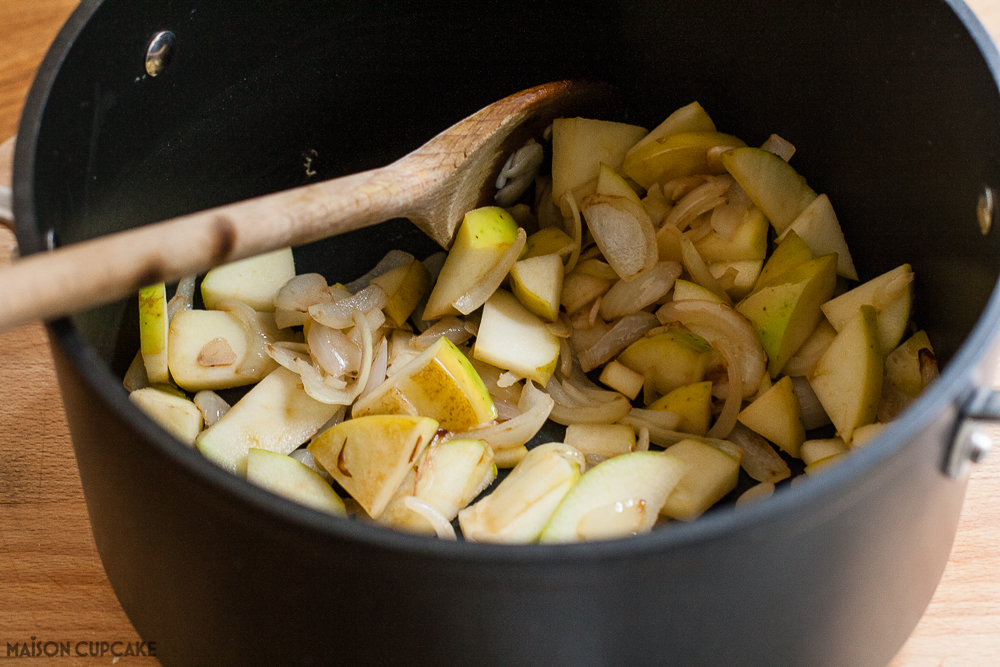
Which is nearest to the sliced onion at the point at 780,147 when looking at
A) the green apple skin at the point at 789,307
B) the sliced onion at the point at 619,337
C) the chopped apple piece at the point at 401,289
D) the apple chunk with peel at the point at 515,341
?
the green apple skin at the point at 789,307

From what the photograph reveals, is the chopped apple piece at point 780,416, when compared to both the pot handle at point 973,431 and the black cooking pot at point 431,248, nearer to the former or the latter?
the black cooking pot at point 431,248

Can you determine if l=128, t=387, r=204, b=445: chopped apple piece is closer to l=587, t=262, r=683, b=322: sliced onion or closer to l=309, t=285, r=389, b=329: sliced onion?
l=309, t=285, r=389, b=329: sliced onion

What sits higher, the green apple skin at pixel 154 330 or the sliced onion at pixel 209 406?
the green apple skin at pixel 154 330

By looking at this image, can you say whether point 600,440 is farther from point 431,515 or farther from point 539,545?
point 539,545

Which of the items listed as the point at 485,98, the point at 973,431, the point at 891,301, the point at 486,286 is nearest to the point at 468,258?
the point at 486,286

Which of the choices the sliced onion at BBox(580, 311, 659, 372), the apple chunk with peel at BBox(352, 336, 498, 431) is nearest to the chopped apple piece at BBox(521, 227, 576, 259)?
the sliced onion at BBox(580, 311, 659, 372)

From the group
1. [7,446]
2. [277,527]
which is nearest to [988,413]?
[277,527]

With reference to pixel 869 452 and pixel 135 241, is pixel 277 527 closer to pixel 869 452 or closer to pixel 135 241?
pixel 135 241
